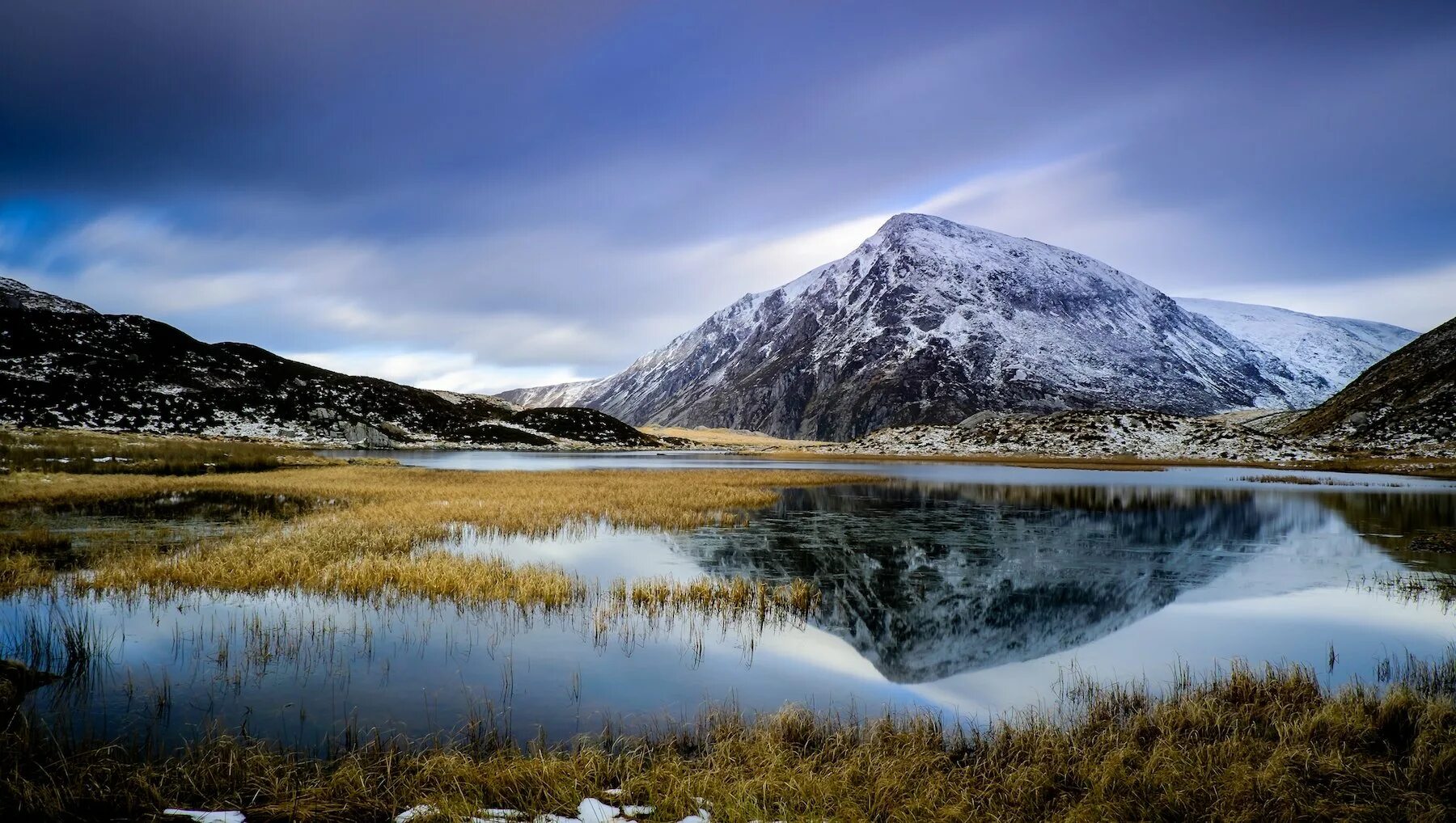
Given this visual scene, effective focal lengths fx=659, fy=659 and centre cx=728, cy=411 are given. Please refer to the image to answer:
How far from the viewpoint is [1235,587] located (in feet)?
67.1

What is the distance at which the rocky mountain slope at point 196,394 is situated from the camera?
327 feet

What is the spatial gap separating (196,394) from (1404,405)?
193 meters

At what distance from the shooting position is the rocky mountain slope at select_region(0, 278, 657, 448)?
99.6 m

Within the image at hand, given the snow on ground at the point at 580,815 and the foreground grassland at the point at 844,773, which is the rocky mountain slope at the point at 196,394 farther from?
the snow on ground at the point at 580,815

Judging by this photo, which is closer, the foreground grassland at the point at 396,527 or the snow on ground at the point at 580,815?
the snow on ground at the point at 580,815

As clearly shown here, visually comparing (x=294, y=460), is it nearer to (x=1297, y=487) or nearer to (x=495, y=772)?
(x=495, y=772)

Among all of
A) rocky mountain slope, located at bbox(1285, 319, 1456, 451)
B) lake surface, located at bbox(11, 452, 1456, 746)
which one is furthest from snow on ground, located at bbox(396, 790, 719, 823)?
rocky mountain slope, located at bbox(1285, 319, 1456, 451)

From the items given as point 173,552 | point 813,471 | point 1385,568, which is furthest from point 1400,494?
point 173,552

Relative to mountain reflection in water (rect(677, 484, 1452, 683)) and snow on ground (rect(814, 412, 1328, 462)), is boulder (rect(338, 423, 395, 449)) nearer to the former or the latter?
snow on ground (rect(814, 412, 1328, 462))

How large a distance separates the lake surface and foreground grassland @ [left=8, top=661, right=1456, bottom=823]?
132 cm

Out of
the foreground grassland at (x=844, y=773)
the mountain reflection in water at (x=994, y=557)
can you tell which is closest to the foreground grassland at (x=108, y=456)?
the mountain reflection in water at (x=994, y=557)

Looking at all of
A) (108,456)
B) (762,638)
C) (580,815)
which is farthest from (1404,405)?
(108,456)

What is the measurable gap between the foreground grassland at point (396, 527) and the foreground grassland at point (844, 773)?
828 centimetres

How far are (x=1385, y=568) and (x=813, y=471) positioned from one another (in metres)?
54.1
